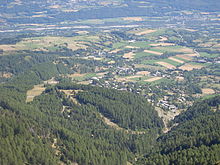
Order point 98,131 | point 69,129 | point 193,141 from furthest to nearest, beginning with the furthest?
point 98,131, point 69,129, point 193,141

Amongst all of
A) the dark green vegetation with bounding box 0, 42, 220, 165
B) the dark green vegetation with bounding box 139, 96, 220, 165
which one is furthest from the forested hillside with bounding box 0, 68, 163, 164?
the dark green vegetation with bounding box 139, 96, 220, 165

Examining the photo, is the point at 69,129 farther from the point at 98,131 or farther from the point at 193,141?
the point at 193,141

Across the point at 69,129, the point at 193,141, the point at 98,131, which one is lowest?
the point at 98,131

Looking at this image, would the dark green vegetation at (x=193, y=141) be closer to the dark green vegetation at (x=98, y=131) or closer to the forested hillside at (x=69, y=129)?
the dark green vegetation at (x=98, y=131)

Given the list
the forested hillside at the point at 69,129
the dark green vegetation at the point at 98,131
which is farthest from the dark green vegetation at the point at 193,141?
the forested hillside at the point at 69,129

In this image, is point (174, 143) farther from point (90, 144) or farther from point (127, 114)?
point (127, 114)

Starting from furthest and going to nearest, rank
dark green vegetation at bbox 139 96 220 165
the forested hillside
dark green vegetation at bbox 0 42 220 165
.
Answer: dark green vegetation at bbox 0 42 220 165 < the forested hillside < dark green vegetation at bbox 139 96 220 165

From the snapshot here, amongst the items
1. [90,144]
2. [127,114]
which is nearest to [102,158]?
[90,144]

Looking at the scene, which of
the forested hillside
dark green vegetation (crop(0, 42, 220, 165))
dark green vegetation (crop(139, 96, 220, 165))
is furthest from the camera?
dark green vegetation (crop(0, 42, 220, 165))

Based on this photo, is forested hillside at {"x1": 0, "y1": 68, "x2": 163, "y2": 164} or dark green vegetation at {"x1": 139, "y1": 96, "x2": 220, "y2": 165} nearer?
dark green vegetation at {"x1": 139, "y1": 96, "x2": 220, "y2": 165}

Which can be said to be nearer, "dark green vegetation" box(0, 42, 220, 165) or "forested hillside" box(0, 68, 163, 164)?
"forested hillside" box(0, 68, 163, 164)

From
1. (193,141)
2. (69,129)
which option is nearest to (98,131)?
(69,129)

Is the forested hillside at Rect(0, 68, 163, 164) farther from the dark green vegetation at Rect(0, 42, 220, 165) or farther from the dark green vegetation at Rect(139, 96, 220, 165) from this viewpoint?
the dark green vegetation at Rect(139, 96, 220, 165)
